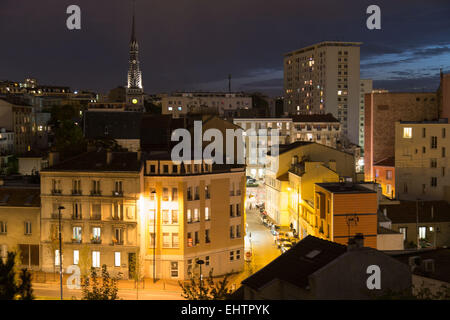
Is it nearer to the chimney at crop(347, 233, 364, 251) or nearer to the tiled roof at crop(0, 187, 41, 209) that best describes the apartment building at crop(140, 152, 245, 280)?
the tiled roof at crop(0, 187, 41, 209)

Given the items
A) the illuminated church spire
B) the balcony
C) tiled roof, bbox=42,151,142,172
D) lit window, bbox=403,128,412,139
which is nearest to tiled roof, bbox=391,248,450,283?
tiled roof, bbox=42,151,142,172

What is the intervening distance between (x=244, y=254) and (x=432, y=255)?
65.0ft

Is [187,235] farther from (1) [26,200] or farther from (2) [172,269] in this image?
(1) [26,200]

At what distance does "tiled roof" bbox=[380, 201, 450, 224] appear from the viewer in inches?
2019

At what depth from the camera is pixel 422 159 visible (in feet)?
222

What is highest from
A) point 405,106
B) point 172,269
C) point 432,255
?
point 405,106

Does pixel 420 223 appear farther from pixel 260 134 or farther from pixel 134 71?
pixel 134 71

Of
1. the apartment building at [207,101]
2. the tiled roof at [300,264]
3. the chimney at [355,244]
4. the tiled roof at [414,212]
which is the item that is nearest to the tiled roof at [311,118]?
the apartment building at [207,101]

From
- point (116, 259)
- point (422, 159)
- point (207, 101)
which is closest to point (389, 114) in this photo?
point (422, 159)

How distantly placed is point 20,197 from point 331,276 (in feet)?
103
